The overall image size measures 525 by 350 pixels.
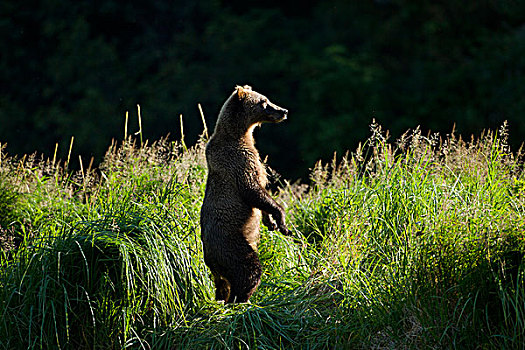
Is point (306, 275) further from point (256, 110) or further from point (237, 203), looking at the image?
point (256, 110)

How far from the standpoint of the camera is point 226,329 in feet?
14.0

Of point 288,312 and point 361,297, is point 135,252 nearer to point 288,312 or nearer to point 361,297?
point 288,312

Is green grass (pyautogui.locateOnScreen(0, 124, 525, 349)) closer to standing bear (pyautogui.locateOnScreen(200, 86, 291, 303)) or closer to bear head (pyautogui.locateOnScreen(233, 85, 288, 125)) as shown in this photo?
standing bear (pyautogui.locateOnScreen(200, 86, 291, 303))

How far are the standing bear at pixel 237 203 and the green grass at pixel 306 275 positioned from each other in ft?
0.59

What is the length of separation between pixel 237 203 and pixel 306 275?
0.71m

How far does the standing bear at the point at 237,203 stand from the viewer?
15.2ft

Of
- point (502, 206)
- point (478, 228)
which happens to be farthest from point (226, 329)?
point (502, 206)

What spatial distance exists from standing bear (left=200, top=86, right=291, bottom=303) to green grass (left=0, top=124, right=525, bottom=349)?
7.1 inches

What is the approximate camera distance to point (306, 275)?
4844 millimetres

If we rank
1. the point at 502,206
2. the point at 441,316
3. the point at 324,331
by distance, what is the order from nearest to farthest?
the point at 441,316
the point at 324,331
the point at 502,206

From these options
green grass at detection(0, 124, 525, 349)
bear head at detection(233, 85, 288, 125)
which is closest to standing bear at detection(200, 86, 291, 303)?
bear head at detection(233, 85, 288, 125)

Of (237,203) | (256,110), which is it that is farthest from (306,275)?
(256,110)

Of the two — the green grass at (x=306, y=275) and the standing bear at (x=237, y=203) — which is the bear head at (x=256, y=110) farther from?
the green grass at (x=306, y=275)

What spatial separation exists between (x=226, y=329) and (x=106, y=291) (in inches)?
31.8
